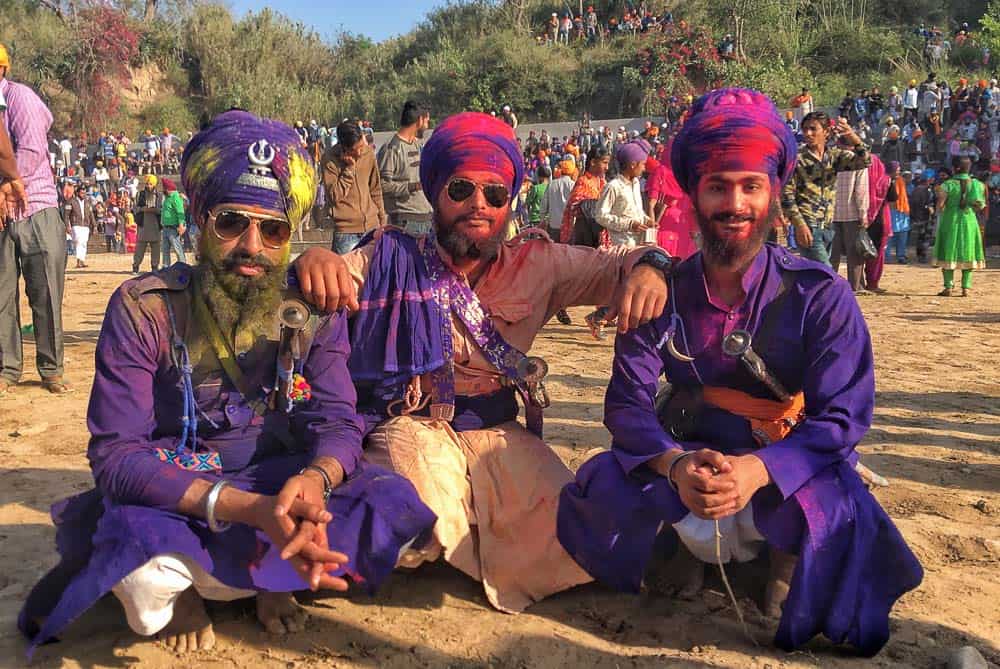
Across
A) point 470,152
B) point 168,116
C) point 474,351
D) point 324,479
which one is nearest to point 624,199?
point 470,152

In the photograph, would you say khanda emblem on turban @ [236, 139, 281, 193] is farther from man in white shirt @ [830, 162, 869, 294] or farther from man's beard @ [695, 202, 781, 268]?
man in white shirt @ [830, 162, 869, 294]

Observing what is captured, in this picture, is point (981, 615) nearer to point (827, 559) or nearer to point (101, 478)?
point (827, 559)

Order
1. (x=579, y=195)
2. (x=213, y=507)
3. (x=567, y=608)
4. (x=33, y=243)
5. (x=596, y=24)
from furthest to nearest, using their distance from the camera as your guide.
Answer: (x=596, y=24) → (x=579, y=195) → (x=33, y=243) → (x=567, y=608) → (x=213, y=507)

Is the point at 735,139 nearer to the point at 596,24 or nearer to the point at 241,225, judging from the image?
the point at 241,225

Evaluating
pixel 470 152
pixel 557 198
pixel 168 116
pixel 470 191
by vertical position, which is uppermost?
pixel 168 116

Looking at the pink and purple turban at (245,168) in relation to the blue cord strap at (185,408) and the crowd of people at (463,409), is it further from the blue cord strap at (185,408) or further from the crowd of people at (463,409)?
the blue cord strap at (185,408)

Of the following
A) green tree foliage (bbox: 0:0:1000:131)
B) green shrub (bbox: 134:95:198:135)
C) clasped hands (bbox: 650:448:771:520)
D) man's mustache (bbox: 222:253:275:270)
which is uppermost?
green tree foliage (bbox: 0:0:1000:131)

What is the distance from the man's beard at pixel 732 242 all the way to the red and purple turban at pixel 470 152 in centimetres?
78

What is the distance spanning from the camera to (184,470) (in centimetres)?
268

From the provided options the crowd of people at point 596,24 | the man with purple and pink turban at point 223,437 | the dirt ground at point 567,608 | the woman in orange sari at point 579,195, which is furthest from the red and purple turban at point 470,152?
the crowd of people at point 596,24

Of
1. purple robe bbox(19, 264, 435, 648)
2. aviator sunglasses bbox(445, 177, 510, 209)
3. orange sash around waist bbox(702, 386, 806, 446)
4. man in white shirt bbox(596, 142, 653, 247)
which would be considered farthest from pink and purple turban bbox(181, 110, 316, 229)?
man in white shirt bbox(596, 142, 653, 247)

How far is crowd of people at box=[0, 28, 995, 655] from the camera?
8.65 ft

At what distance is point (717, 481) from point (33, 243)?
4961 millimetres

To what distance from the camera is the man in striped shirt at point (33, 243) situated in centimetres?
563
